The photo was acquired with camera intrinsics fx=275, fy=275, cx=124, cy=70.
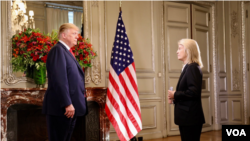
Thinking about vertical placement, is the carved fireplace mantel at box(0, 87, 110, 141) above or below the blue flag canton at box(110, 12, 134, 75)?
below

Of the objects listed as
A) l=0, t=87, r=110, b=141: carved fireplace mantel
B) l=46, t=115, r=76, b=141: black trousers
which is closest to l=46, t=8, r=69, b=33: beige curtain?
l=0, t=87, r=110, b=141: carved fireplace mantel

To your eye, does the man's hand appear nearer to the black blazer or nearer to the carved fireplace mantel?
the black blazer

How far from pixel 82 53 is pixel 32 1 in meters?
1.07

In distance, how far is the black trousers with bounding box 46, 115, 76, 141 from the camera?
2326 millimetres

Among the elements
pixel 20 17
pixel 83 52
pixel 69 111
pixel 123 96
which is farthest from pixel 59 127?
pixel 20 17

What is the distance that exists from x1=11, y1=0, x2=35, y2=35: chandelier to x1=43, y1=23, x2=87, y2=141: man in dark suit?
1.77 meters

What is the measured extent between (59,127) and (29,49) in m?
1.71

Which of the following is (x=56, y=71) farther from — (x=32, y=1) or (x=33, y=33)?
(x=32, y=1)

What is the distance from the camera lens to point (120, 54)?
4.30 metres

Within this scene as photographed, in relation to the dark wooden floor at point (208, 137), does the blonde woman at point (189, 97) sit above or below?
above

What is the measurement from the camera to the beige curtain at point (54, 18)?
4.20m

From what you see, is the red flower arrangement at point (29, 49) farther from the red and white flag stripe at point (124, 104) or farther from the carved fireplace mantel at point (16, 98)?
the red and white flag stripe at point (124, 104)

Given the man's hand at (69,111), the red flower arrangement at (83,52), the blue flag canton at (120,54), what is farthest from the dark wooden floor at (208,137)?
the man's hand at (69,111)

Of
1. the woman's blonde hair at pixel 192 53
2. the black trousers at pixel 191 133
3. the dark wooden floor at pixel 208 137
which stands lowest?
the dark wooden floor at pixel 208 137
